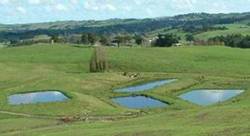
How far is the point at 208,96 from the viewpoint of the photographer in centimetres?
8569

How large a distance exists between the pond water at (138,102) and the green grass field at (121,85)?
165 centimetres

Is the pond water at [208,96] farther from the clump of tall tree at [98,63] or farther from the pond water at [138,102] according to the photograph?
the clump of tall tree at [98,63]

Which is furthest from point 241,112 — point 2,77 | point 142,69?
point 142,69

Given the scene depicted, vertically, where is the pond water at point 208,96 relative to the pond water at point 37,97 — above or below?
below

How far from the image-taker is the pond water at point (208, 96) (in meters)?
80.1

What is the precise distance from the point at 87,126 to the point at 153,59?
295ft

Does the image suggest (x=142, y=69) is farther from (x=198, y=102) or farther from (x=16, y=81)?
(x=198, y=102)

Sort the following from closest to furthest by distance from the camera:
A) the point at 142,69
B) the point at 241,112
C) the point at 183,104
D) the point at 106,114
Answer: the point at 241,112
the point at 106,114
the point at 183,104
the point at 142,69

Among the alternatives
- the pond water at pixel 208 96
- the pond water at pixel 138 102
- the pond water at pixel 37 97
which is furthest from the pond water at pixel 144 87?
the pond water at pixel 37 97

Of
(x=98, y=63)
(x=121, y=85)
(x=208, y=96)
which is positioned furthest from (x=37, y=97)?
(x=98, y=63)

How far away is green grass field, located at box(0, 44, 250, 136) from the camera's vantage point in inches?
Answer: 1780

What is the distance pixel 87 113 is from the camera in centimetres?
6850

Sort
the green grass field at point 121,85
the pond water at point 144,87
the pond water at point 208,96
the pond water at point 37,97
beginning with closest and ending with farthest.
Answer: the green grass field at point 121,85 < the pond water at point 37,97 < the pond water at point 208,96 < the pond water at point 144,87

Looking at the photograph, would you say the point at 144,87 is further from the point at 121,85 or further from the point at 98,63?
the point at 98,63
